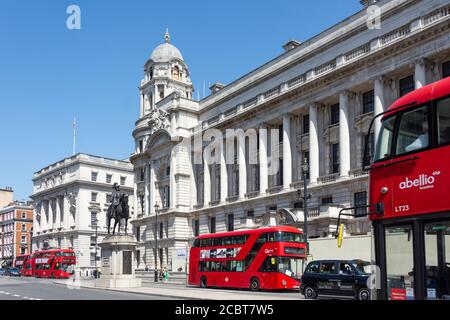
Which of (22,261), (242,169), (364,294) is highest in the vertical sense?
(242,169)

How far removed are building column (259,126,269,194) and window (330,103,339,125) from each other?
8479 millimetres

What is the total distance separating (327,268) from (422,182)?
17186mm

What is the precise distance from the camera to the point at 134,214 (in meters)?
80.2

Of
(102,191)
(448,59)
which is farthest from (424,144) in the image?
(102,191)

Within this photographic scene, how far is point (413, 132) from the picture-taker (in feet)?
35.4

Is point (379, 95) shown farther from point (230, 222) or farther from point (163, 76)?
point (163, 76)

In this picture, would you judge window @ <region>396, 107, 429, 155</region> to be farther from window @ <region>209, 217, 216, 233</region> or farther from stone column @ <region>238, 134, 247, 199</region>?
window @ <region>209, 217, 216, 233</region>

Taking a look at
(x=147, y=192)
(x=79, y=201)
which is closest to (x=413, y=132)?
(x=147, y=192)

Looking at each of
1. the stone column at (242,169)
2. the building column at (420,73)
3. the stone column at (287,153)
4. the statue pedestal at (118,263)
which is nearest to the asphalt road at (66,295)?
the statue pedestal at (118,263)

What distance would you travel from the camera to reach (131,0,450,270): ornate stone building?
137ft

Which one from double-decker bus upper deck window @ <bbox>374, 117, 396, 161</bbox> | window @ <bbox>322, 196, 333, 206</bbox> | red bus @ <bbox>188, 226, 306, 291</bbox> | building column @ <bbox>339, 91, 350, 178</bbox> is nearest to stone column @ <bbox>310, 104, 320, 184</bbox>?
window @ <bbox>322, 196, 333, 206</bbox>
